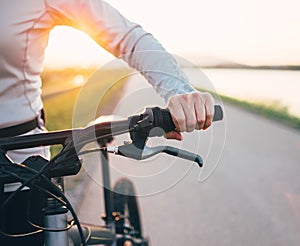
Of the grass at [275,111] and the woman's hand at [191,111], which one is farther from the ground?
the woman's hand at [191,111]

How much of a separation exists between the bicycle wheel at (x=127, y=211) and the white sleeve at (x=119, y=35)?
1.65 m

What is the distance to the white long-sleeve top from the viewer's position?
1725 mm

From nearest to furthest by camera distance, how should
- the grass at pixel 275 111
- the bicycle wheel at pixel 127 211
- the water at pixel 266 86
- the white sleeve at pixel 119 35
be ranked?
the white sleeve at pixel 119 35 → the bicycle wheel at pixel 127 211 → the grass at pixel 275 111 → the water at pixel 266 86

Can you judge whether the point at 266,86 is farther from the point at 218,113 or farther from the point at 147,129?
the point at 147,129

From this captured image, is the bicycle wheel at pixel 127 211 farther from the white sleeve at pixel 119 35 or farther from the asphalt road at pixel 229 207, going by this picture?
the white sleeve at pixel 119 35

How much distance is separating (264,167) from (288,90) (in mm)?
14277

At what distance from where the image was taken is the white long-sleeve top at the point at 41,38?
5.66ft

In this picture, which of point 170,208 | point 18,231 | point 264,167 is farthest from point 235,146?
point 18,231

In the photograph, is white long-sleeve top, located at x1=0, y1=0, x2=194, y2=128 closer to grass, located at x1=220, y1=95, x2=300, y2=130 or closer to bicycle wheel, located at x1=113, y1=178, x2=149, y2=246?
bicycle wheel, located at x1=113, y1=178, x2=149, y2=246

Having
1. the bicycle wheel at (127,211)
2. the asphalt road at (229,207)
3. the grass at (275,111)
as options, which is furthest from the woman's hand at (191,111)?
the grass at (275,111)

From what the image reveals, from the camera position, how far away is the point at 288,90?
21.4 m

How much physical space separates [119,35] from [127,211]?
77.6 inches

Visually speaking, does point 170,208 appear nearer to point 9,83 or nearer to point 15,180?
point 9,83

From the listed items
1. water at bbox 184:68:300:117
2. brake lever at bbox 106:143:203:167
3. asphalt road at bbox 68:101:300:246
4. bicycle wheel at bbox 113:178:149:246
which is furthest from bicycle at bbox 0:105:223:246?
water at bbox 184:68:300:117
